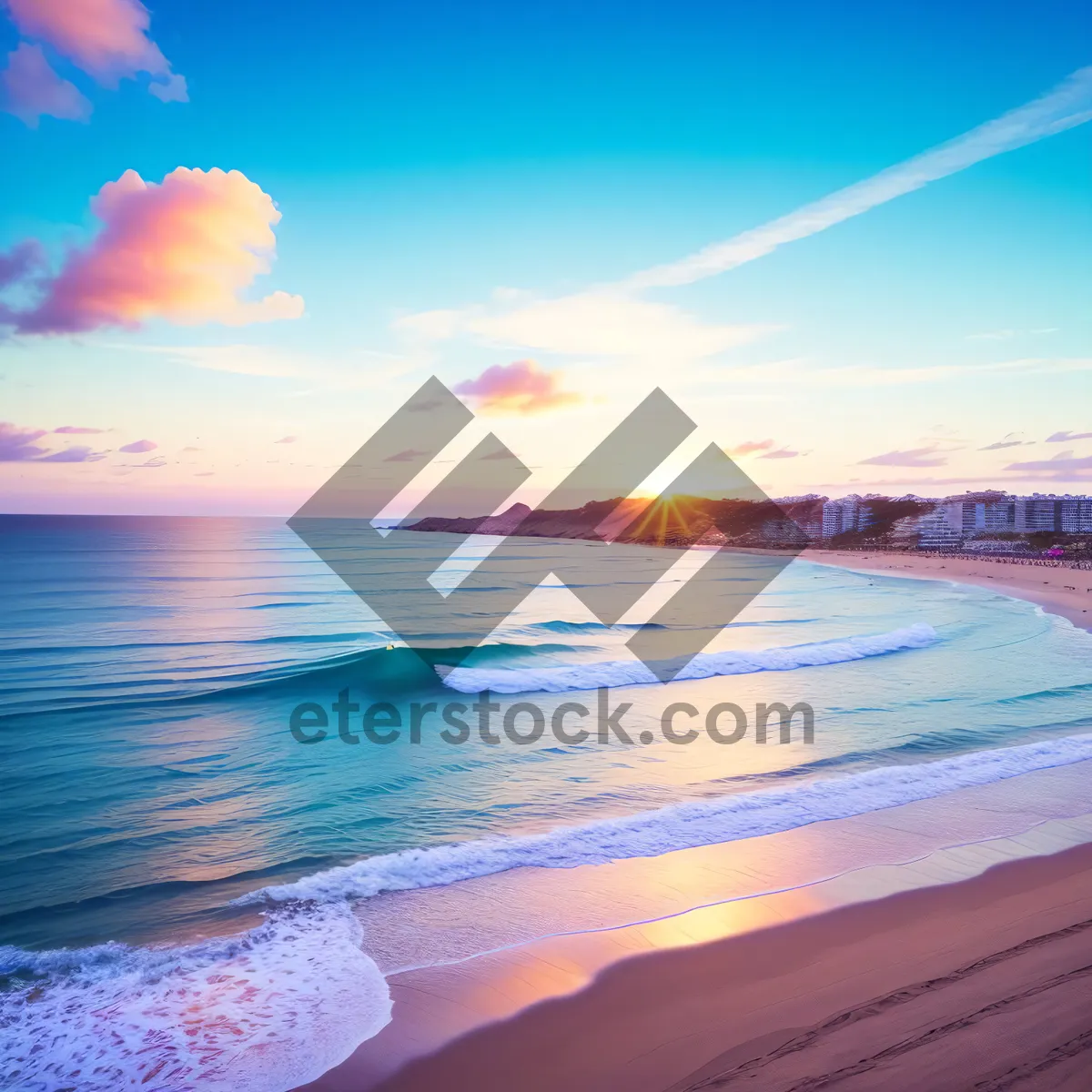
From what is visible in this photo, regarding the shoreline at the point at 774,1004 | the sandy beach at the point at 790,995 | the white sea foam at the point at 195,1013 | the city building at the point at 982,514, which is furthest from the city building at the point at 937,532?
the white sea foam at the point at 195,1013

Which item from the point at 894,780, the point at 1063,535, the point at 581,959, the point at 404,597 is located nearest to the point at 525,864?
the point at 581,959

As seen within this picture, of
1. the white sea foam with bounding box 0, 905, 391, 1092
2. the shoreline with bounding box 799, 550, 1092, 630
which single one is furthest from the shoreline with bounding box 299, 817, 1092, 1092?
the shoreline with bounding box 799, 550, 1092, 630

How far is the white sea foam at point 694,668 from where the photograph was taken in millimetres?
17094

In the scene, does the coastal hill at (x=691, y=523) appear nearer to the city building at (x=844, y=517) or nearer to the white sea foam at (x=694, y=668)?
the city building at (x=844, y=517)

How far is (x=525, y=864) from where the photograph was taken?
24.0 ft

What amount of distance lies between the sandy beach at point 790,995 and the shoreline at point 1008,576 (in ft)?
80.7

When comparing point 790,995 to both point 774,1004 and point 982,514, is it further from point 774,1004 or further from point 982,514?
point 982,514

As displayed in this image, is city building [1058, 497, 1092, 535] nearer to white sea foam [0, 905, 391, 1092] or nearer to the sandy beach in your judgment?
the sandy beach

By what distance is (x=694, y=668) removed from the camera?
1922 cm

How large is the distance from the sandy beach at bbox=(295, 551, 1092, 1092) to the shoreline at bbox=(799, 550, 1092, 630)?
24592mm

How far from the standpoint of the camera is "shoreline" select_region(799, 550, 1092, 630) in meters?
33.0

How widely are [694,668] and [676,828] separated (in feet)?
36.9

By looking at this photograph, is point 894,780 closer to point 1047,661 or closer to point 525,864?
point 525,864

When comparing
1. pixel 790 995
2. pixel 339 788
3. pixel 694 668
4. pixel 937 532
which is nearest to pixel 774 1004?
pixel 790 995
